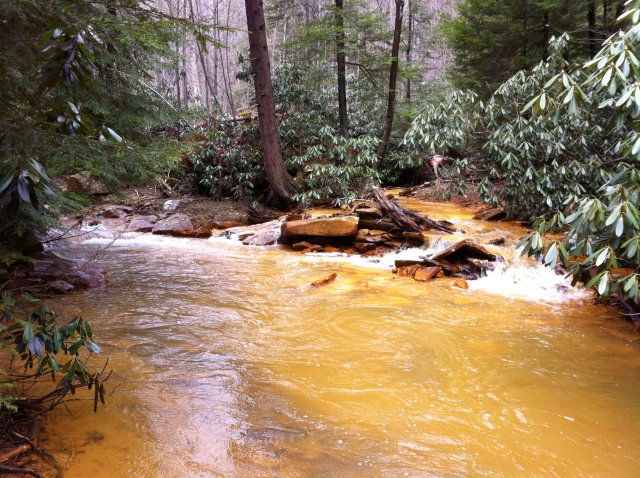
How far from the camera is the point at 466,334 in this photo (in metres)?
4.36

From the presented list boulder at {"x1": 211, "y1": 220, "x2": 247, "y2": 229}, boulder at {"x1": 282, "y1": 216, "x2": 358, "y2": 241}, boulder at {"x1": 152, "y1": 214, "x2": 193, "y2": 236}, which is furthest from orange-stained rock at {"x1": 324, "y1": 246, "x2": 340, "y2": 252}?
boulder at {"x1": 152, "y1": 214, "x2": 193, "y2": 236}

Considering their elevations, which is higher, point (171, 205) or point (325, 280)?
point (171, 205)

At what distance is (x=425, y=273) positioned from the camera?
6.52 m

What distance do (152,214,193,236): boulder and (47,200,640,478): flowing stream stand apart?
3599 mm

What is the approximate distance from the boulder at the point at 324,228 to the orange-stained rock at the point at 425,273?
6.82ft

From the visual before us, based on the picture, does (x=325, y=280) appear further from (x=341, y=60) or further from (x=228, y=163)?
(x=341, y=60)

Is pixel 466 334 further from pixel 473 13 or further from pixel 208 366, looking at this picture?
pixel 473 13

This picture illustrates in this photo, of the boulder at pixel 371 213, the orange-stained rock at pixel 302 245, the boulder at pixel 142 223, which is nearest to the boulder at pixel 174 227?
the boulder at pixel 142 223

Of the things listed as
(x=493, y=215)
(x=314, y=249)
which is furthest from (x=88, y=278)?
(x=493, y=215)

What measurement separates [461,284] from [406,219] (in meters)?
2.50

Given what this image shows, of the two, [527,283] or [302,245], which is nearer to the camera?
[527,283]

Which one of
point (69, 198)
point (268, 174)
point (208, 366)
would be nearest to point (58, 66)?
point (208, 366)

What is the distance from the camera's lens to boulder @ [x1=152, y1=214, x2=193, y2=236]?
975cm

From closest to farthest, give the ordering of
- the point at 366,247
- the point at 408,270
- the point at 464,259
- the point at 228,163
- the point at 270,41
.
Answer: the point at 408,270 → the point at 464,259 → the point at 366,247 → the point at 228,163 → the point at 270,41
